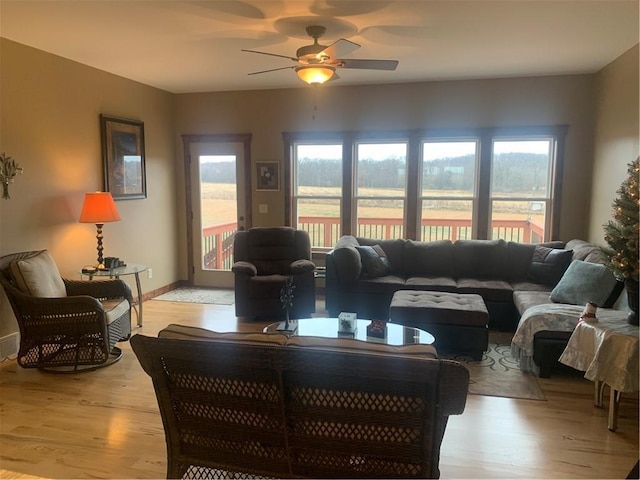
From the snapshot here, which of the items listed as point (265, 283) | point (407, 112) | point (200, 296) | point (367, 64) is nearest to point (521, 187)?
point (407, 112)

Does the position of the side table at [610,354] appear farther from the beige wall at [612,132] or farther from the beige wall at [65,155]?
the beige wall at [65,155]

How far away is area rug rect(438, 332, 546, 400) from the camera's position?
345 centimetres

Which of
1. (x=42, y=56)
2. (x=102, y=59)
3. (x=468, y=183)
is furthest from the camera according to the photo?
(x=468, y=183)

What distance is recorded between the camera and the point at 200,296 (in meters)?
6.33

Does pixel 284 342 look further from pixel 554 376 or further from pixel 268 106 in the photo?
pixel 268 106

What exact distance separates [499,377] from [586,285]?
1.21 meters

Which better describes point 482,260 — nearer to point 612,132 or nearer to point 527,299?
point 527,299

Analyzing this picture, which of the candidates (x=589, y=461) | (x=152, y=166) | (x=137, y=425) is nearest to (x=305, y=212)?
(x=152, y=166)

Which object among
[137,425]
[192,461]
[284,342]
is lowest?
[137,425]

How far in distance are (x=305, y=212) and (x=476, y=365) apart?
10.9ft

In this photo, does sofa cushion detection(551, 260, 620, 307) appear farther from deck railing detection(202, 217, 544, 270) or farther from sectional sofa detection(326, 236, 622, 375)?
deck railing detection(202, 217, 544, 270)

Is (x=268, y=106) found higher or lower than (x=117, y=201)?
higher

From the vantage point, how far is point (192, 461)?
2.09m

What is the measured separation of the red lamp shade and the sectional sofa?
7.66ft
